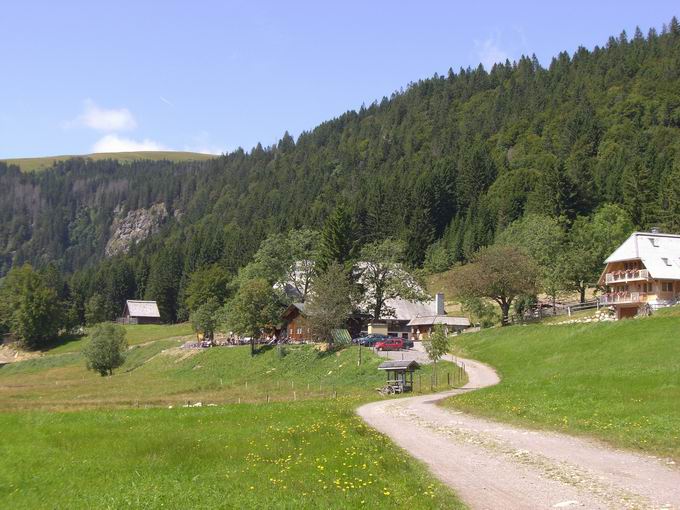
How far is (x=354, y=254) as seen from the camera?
97000 mm

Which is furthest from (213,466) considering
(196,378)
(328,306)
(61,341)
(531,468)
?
(61,341)

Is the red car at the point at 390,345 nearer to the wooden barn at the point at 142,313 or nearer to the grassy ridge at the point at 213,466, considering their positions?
the grassy ridge at the point at 213,466

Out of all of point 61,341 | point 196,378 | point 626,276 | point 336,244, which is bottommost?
point 196,378

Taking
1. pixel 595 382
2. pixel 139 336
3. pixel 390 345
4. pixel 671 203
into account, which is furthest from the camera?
pixel 139 336

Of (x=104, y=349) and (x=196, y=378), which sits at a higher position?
(x=104, y=349)

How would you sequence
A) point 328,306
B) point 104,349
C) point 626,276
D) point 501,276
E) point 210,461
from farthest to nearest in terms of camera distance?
point 104,349 < point 328,306 < point 501,276 < point 626,276 < point 210,461

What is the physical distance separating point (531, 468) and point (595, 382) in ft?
61.5

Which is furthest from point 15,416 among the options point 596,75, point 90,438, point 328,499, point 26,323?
point 596,75

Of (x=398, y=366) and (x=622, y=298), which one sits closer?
(x=398, y=366)

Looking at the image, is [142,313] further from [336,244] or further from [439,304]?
[439,304]

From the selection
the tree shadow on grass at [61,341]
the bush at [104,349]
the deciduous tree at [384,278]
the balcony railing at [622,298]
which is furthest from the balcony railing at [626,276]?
the tree shadow on grass at [61,341]

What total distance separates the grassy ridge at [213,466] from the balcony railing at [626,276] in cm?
4893

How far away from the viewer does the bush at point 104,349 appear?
83.1m

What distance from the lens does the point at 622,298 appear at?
6850 centimetres
